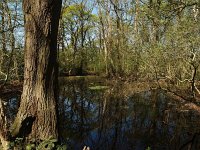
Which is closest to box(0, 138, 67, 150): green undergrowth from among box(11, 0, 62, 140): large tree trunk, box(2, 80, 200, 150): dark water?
box(11, 0, 62, 140): large tree trunk

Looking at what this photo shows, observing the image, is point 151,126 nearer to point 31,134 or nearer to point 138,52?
point 31,134

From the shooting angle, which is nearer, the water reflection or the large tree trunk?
the large tree trunk

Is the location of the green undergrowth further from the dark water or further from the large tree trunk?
the dark water

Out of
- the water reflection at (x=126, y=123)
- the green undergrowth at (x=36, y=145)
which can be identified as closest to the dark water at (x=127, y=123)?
the water reflection at (x=126, y=123)

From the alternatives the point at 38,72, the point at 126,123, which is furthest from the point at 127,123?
the point at 38,72

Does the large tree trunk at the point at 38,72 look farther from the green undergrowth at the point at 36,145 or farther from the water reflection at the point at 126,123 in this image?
the water reflection at the point at 126,123

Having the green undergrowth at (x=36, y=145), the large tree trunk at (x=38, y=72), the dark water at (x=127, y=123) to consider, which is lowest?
the dark water at (x=127, y=123)

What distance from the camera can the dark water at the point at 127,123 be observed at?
9336mm

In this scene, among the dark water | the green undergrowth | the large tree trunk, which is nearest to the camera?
the green undergrowth

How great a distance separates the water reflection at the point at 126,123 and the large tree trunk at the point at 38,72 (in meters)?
3.85

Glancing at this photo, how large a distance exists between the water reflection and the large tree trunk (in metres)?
3.85

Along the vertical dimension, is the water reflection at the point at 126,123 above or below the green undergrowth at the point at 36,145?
below

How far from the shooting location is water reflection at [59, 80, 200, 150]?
9422 mm

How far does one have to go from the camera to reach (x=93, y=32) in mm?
49000
